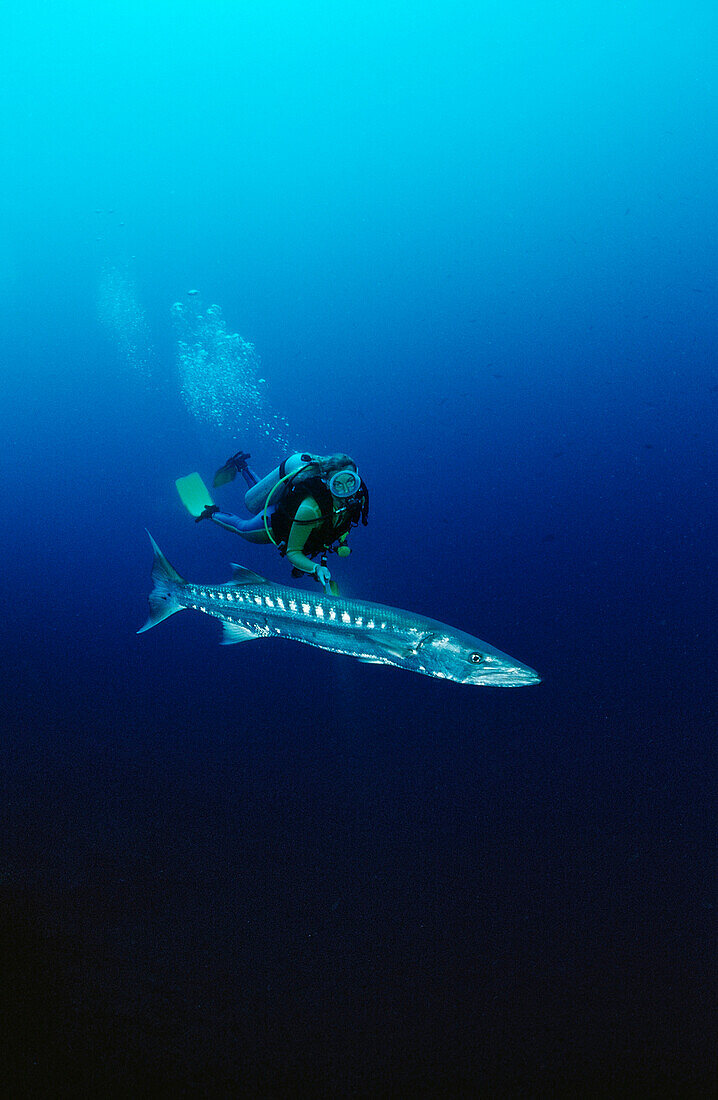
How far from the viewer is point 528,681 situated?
8.71 feet

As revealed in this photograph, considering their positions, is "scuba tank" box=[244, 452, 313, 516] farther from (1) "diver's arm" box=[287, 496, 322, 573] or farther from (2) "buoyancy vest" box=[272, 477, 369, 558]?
(1) "diver's arm" box=[287, 496, 322, 573]

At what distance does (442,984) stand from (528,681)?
20.3 ft

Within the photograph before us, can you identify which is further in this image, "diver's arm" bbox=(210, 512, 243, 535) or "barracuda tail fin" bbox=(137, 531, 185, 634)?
"diver's arm" bbox=(210, 512, 243, 535)

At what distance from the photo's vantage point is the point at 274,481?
17.2 feet

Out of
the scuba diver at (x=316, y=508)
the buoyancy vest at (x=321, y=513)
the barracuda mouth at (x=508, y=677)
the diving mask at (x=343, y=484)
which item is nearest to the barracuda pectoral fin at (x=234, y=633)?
the scuba diver at (x=316, y=508)

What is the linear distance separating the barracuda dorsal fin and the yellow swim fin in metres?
2.91

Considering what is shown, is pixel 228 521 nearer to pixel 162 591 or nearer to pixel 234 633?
pixel 162 591

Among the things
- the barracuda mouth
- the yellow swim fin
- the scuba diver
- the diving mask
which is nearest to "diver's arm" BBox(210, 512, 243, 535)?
the yellow swim fin

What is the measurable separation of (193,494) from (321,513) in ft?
11.2

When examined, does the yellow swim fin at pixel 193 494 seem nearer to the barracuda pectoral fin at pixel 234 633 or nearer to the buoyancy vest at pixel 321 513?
the buoyancy vest at pixel 321 513

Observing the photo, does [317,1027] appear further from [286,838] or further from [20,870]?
[20,870]

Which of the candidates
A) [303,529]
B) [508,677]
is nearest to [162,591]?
[303,529]

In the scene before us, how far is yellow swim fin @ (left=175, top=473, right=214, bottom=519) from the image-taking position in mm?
6363

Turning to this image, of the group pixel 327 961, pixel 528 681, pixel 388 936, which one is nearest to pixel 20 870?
pixel 327 961
